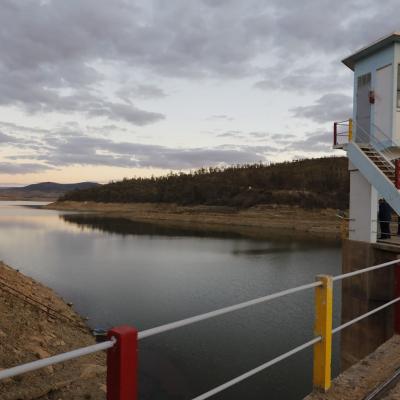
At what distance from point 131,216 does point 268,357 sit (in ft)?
259

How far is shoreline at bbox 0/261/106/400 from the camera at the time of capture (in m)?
8.42

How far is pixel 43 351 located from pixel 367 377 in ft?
29.1

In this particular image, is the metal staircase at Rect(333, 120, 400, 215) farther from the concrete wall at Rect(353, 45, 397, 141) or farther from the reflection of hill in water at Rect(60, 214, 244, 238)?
the reflection of hill in water at Rect(60, 214, 244, 238)

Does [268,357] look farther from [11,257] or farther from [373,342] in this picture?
[11,257]

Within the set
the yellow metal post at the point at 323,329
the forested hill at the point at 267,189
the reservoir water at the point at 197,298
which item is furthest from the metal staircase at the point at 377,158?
the forested hill at the point at 267,189

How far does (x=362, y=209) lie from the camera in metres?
11.9

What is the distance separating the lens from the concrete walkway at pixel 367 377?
12.0 ft

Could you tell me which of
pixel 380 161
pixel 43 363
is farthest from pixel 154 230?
pixel 43 363

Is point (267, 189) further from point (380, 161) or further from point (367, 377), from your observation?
point (367, 377)

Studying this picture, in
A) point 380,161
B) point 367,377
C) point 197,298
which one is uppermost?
point 380,161

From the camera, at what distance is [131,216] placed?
90062mm

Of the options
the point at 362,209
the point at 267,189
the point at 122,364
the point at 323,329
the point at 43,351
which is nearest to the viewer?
the point at 122,364

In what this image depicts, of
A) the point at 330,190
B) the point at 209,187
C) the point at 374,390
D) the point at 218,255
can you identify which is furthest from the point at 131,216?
the point at 374,390

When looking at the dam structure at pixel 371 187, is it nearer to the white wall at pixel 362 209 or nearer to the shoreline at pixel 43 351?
the white wall at pixel 362 209
